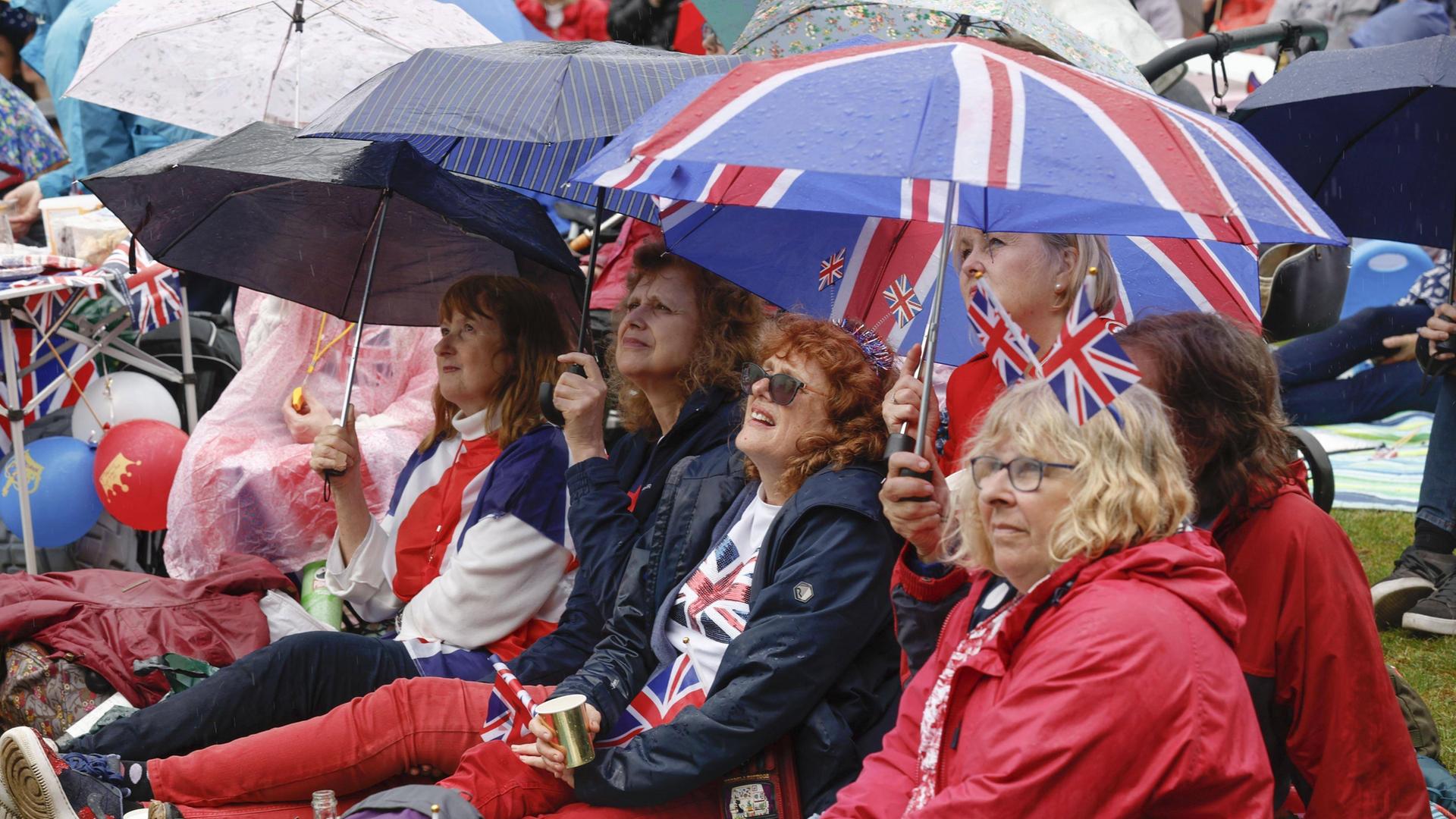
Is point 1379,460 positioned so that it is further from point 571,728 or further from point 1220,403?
point 571,728

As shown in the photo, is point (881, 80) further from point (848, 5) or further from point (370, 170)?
point (370, 170)

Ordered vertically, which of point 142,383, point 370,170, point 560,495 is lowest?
point 142,383

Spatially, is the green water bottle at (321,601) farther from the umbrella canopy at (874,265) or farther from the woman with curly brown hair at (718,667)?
the umbrella canopy at (874,265)

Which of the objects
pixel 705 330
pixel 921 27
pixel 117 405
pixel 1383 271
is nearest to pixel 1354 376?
pixel 1383 271

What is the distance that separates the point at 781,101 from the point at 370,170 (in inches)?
73.3

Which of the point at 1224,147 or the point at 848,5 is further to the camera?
the point at 848,5

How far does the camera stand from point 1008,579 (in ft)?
7.89

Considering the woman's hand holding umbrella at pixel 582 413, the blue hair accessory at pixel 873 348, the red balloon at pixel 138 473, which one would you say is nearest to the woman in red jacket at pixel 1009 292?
the blue hair accessory at pixel 873 348

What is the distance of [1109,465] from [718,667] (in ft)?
3.59

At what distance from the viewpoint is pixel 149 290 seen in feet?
20.2

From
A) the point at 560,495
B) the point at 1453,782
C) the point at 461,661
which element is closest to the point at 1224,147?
the point at 1453,782

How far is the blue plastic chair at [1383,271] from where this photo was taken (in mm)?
8594

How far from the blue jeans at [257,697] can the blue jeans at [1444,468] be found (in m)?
3.56

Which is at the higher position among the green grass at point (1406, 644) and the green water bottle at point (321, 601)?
the green water bottle at point (321, 601)
